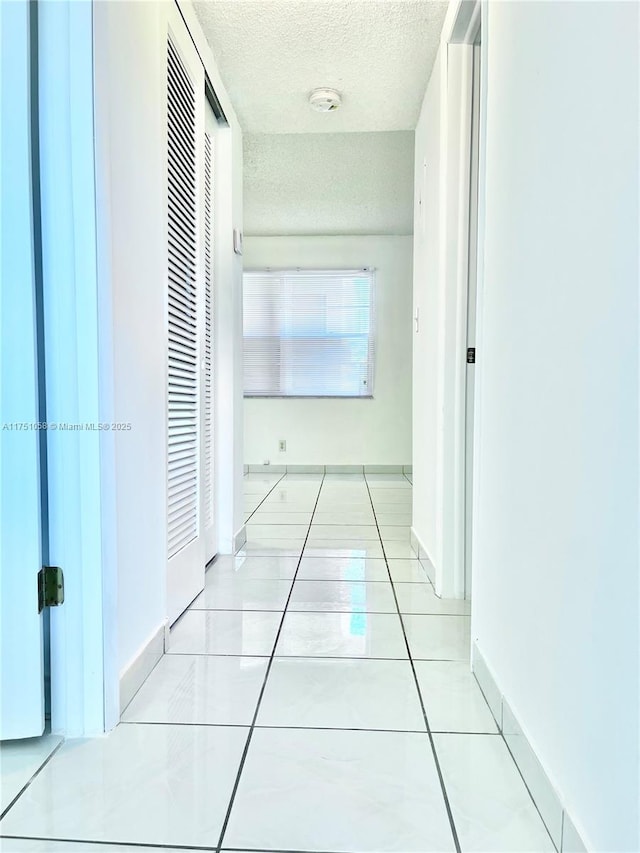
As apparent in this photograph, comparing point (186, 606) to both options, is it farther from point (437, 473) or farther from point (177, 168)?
point (177, 168)

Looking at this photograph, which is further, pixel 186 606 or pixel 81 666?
pixel 186 606

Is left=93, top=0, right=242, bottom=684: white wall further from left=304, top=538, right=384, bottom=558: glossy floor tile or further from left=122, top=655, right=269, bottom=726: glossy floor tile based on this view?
left=304, top=538, right=384, bottom=558: glossy floor tile

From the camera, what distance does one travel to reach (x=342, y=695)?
4.61 ft

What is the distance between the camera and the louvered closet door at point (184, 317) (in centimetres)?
183

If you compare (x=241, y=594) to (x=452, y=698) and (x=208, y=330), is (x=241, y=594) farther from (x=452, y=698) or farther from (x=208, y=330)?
(x=208, y=330)

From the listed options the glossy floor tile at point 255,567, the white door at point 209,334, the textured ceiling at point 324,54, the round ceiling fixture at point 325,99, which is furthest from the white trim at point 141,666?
the round ceiling fixture at point 325,99

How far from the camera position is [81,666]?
123cm

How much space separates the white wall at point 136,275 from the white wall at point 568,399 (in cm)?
94

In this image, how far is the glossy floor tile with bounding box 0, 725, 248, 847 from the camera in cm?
95

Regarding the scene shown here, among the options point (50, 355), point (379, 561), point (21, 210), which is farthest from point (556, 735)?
point (379, 561)

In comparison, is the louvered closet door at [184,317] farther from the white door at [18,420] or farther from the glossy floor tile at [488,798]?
the glossy floor tile at [488,798]

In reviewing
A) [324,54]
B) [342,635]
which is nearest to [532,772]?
[342,635]

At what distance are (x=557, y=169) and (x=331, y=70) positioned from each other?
1854 mm

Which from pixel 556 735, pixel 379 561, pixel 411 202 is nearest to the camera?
pixel 556 735
